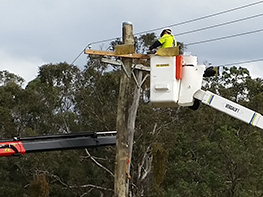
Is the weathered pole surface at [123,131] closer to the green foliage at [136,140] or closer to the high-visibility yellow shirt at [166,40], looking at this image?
the high-visibility yellow shirt at [166,40]

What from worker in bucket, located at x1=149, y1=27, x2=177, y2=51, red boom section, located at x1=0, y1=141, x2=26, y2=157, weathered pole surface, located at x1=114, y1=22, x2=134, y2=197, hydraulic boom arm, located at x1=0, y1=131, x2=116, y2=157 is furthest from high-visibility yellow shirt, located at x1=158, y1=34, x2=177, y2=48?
red boom section, located at x1=0, y1=141, x2=26, y2=157

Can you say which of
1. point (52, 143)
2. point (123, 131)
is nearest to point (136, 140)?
point (52, 143)

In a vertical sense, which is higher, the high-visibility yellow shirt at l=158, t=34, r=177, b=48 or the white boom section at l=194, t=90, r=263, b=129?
the high-visibility yellow shirt at l=158, t=34, r=177, b=48

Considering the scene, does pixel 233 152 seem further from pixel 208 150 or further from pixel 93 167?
pixel 93 167

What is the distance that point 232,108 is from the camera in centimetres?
810

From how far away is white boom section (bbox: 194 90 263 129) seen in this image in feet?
26.1

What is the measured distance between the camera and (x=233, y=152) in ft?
73.9

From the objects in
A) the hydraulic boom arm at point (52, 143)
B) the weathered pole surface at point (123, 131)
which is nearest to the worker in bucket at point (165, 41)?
the weathered pole surface at point (123, 131)

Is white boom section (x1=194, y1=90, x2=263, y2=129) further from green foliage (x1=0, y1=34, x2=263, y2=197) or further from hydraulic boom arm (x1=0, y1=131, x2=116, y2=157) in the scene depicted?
green foliage (x1=0, y1=34, x2=263, y2=197)

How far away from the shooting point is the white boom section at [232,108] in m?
7.96

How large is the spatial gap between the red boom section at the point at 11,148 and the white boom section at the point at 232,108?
3.52 metres

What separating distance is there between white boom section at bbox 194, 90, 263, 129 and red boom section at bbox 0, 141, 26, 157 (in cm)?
352

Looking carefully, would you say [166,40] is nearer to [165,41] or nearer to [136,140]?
[165,41]

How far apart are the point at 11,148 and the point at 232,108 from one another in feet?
13.2
